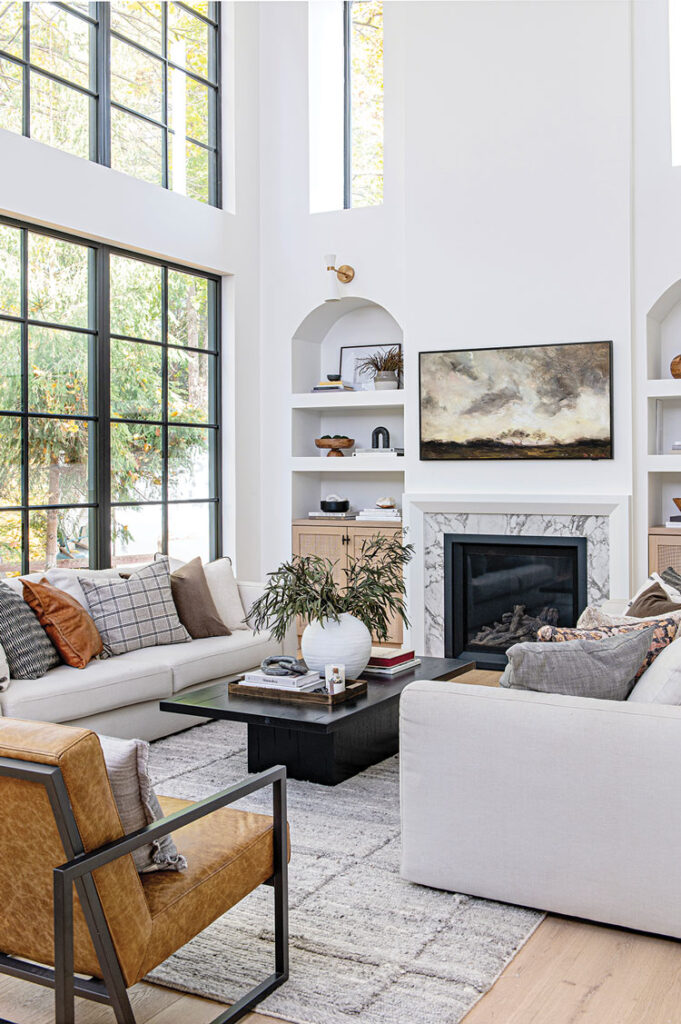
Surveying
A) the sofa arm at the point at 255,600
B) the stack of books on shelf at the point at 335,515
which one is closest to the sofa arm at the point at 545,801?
the sofa arm at the point at 255,600

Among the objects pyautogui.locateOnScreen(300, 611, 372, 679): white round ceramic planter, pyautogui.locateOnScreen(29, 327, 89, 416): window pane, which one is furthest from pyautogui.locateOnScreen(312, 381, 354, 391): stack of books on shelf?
pyautogui.locateOnScreen(300, 611, 372, 679): white round ceramic planter

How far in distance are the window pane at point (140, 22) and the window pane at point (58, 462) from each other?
2.59m

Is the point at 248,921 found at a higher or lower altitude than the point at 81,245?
lower

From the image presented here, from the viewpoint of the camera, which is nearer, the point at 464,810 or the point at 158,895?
the point at 158,895

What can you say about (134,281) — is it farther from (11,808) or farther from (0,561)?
(11,808)

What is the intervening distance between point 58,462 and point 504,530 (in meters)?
2.91

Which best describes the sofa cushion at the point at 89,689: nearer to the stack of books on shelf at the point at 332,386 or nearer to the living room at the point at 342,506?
the living room at the point at 342,506

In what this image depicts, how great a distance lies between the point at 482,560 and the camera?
21.8 feet

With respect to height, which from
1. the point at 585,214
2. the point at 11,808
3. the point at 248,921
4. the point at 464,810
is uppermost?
the point at 585,214

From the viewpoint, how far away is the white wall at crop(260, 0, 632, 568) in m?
6.14

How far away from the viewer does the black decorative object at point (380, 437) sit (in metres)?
7.30

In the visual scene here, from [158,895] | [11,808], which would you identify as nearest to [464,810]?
[158,895]

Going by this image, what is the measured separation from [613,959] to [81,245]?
488 centimetres

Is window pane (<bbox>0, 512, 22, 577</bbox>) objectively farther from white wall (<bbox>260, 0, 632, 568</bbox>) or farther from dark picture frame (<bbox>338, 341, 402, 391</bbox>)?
dark picture frame (<bbox>338, 341, 402, 391</bbox>)
